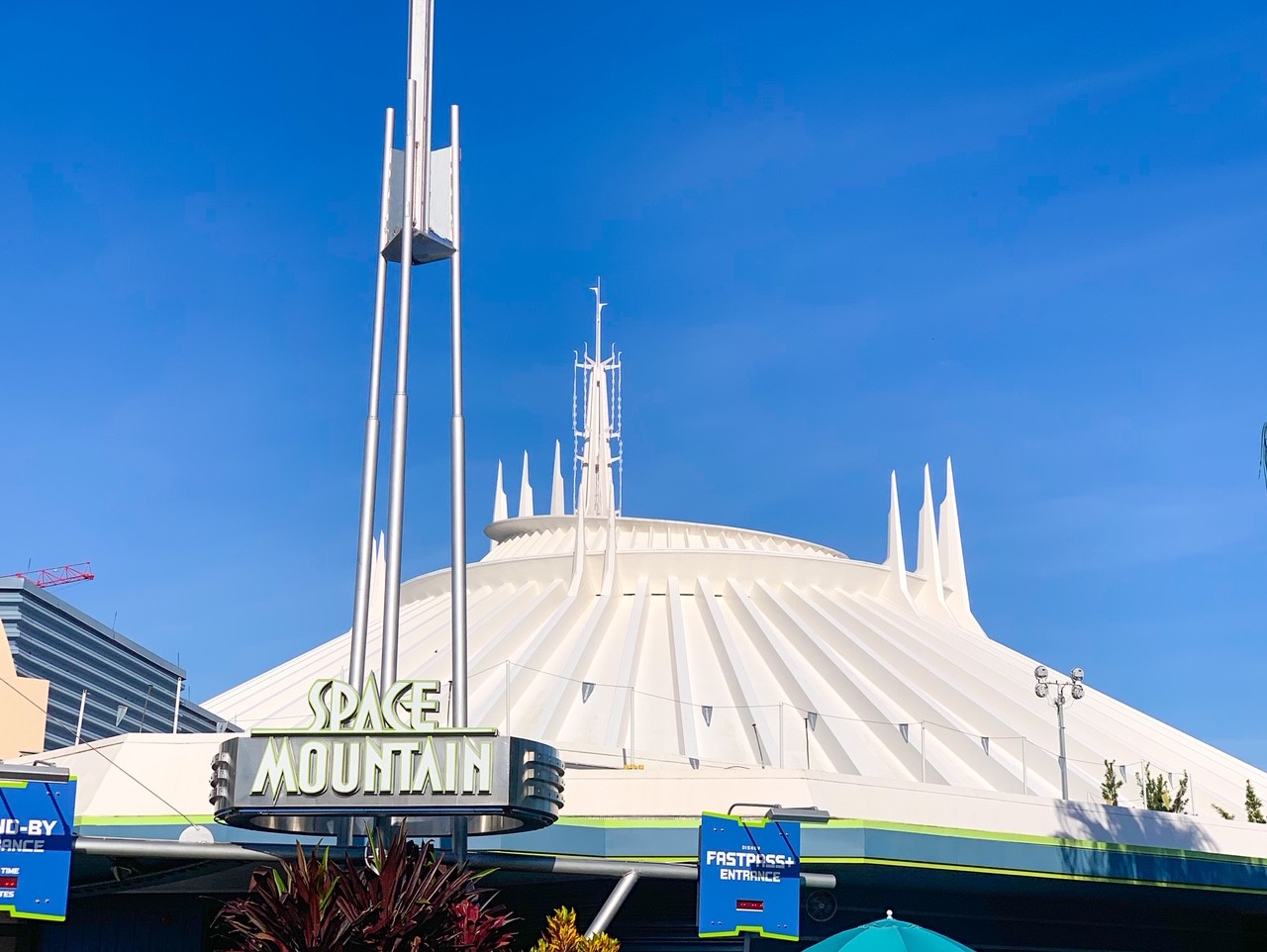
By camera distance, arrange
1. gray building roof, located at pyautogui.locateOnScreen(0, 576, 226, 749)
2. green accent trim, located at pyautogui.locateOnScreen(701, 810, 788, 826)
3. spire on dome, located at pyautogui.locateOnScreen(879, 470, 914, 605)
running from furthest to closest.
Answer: spire on dome, located at pyautogui.locateOnScreen(879, 470, 914, 605) → gray building roof, located at pyautogui.locateOnScreen(0, 576, 226, 749) → green accent trim, located at pyautogui.locateOnScreen(701, 810, 788, 826)

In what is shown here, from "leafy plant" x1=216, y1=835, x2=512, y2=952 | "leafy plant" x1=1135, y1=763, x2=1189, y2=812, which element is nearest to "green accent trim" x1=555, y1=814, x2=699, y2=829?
"leafy plant" x1=216, y1=835, x2=512, y2=952

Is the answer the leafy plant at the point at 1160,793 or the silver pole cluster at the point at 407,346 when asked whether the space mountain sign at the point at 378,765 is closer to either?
the silver pole cluster at the point at 407,346

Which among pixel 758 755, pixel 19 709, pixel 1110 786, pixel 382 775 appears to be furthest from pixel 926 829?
pixel 19 709

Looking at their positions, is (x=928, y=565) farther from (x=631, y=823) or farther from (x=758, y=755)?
(x=631, y=823)

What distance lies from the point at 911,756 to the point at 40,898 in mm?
17270

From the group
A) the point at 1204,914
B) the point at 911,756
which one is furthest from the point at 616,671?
the point at 1204,914

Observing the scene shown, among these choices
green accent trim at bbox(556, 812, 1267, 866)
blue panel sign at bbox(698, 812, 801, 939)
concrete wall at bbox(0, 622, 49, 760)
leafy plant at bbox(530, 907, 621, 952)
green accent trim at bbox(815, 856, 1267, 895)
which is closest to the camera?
leafy plant at bbox(530, 907, 621, 952)

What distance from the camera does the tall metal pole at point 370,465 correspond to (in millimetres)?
21203

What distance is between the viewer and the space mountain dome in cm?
3164

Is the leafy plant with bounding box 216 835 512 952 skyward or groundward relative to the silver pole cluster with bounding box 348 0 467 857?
groundward

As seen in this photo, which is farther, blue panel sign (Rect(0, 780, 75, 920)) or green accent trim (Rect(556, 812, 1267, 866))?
green accent trim (Rect(556, 812, 1267, 866))

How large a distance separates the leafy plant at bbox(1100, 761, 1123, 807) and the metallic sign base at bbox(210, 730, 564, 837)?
15.1 m

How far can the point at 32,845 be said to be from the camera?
1902 cm

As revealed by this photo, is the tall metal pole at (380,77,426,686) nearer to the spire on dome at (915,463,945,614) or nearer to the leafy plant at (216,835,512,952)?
the leafy plant at (216,835,512,952)
